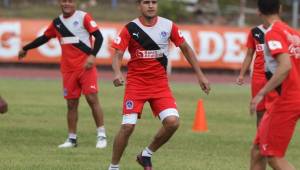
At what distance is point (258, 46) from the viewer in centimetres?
1204

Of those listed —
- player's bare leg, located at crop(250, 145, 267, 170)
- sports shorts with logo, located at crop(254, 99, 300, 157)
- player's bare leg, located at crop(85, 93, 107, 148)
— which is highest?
sports shorts with logo, located at crop(254, 99, 300, 157)

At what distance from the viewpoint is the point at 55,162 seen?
1120 centimetres

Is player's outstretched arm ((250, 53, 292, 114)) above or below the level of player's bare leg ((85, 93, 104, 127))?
above

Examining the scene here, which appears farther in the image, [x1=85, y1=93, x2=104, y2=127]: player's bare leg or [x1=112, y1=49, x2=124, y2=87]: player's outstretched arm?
[x1=85, y1=93, x2=104, y2=127]: player's bare leg

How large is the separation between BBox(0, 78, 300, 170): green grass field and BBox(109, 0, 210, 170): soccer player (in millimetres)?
752

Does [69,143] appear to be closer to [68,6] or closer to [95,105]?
[95,105]

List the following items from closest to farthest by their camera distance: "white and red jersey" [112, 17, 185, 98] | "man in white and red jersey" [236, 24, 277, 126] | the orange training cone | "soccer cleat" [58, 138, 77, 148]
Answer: "white and red jersey" [112, 17, 185, 98], "man in white and red jersey" [236, 24, 277, 126], "soccer cleat" [58, 138, 77, 148], the orange training cone

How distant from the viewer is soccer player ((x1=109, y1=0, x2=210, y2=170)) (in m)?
10.4

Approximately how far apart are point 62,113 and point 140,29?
7.83m

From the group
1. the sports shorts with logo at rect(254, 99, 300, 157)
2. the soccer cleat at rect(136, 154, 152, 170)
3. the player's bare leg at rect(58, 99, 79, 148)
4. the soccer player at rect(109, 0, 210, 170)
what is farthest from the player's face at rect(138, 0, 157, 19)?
the player's bare leg at rect(58, 99, 79, 148)

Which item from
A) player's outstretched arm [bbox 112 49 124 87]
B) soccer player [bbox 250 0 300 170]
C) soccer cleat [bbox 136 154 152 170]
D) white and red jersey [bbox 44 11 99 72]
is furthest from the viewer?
white and red jersey [bbox 44 11 99 72]

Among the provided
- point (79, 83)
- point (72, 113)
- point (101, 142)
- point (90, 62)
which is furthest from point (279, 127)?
point (72, 113)

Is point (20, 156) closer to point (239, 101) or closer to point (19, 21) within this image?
point (239, 101)

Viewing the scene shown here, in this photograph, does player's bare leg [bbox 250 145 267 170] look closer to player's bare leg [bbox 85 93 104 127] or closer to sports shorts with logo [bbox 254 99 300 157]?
sports shorts with logo [bbox 254 99 300 157]
